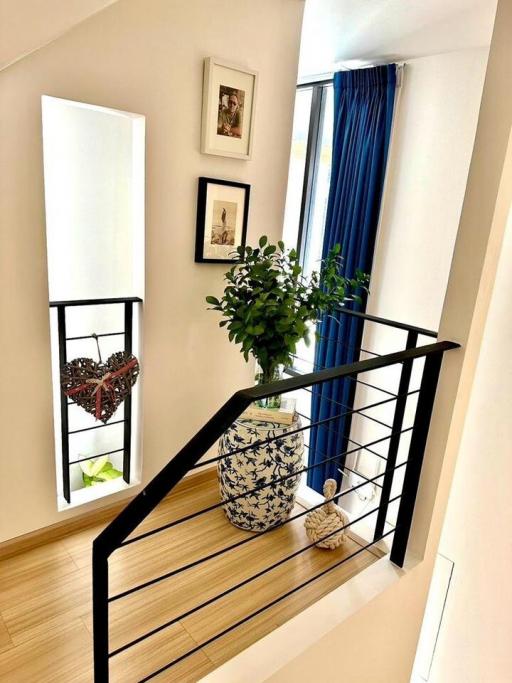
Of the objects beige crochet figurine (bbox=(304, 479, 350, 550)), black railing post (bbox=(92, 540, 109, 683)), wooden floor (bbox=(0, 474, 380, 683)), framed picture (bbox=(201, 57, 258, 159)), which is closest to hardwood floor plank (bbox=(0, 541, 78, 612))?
wooden floor (bbox=(0, 474, 380, 683))

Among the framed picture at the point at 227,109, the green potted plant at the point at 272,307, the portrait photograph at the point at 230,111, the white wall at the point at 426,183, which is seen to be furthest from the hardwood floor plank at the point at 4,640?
the white wall at the point at 426,183

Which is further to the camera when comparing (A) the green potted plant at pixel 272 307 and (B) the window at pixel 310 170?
(B) the window at pixel 310 170

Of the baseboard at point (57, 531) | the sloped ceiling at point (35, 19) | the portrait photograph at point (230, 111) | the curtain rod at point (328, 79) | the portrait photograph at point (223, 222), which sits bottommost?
the baseboard at point (57, 531)

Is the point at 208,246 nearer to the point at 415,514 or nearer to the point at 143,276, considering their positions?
the point at 143,276

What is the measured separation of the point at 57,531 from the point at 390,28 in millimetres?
2936

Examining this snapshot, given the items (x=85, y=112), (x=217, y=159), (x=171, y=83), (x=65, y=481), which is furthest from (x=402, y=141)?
(x=65, y=481)

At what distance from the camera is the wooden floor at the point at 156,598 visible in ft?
5.24

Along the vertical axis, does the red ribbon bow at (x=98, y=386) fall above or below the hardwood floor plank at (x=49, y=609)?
above

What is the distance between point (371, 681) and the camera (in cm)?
189

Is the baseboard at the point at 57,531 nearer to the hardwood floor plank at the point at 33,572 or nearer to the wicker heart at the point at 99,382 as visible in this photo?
the hardwood floor plank at the point at 33,572

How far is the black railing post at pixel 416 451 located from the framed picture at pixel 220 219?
1125mm

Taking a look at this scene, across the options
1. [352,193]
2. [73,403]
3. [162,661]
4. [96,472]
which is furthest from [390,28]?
[162,661]

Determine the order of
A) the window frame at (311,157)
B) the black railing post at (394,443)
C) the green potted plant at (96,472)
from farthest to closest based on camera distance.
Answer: the window frame at (311,157)
the green potted plant at (96,472)
the black railing post at (394,443)

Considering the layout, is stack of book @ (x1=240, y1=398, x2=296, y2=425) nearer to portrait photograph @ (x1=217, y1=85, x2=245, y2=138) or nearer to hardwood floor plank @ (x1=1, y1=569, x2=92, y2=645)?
hardwood floor plank @ (x1=1, y1=569, x2=92, y2=645)
